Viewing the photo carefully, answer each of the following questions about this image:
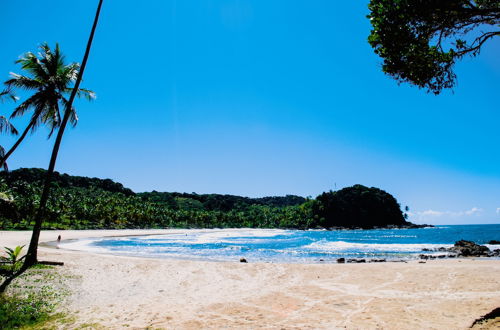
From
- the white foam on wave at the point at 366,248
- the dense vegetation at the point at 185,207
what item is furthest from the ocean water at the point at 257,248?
the dense vegetation at the point at 185,207

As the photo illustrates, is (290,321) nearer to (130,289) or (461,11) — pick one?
(130,289)

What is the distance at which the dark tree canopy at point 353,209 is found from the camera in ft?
478

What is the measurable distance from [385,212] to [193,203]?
4304 inches

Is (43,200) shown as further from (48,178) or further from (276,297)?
(276,297)

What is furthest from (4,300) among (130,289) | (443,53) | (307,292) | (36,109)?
(443,53)

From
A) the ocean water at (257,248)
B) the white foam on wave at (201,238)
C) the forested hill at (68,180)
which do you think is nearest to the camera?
the ocean water at (257,248)

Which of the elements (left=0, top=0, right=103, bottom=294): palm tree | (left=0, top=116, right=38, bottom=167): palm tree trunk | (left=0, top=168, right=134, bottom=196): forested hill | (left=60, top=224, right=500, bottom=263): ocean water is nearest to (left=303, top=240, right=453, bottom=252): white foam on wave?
(left=60, top=224, right=500, bottom=263): ocean water

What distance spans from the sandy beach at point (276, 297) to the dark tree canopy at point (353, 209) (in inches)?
5331

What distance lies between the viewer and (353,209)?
147 meters

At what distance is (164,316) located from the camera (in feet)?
25.3

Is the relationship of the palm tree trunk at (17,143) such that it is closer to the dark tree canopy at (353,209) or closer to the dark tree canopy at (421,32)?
the dark tree canopy at (421,32)

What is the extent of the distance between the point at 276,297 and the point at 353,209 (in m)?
147

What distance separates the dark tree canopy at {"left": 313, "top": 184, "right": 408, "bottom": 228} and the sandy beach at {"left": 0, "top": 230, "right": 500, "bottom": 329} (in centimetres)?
13540

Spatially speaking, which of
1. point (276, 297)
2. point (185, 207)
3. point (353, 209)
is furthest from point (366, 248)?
point (185, 207)
